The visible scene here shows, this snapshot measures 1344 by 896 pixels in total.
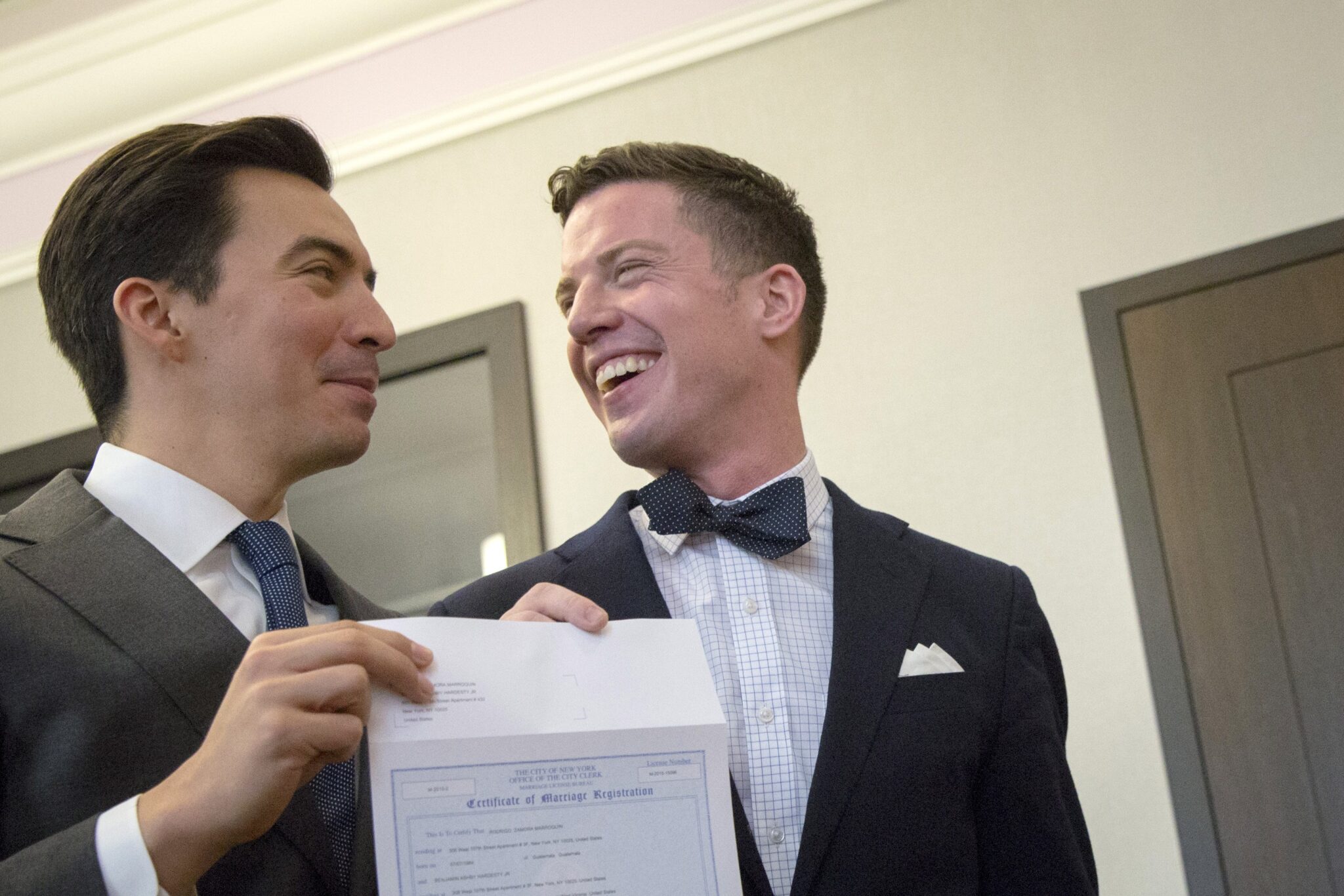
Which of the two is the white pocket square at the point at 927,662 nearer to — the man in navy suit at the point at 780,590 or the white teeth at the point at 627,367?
the man in navy suit at the point at 780,590

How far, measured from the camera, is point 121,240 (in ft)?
5.19

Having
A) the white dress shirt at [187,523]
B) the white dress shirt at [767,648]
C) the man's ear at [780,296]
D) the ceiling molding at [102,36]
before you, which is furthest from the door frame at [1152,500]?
the ceiling molding at [102,36]

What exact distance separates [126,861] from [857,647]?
2.52 feet

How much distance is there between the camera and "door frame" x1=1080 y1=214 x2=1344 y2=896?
254 cm

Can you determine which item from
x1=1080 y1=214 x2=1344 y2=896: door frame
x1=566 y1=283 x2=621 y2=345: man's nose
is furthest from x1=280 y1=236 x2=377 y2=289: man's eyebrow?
x1=1080 y1=214 x2=1344 y2=896: door frame

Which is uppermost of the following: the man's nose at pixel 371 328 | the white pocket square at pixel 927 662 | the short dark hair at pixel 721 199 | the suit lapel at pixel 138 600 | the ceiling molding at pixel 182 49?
the ceiling molding at pixel 182 49

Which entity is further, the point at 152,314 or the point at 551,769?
the point at 152,314

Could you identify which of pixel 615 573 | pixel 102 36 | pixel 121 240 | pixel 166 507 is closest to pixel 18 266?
pixel 102 36

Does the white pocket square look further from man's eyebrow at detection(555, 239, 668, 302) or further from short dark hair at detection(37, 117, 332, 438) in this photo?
short dark hair at detection(37, 117, 332, 438)

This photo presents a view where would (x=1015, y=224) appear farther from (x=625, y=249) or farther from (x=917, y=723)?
(x=917, y=723)

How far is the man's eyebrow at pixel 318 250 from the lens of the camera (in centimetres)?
161

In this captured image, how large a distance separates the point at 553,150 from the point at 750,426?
1.83 m

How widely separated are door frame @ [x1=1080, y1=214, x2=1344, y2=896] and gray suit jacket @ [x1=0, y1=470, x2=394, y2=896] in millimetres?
1808

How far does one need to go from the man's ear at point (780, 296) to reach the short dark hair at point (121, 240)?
70 cm
